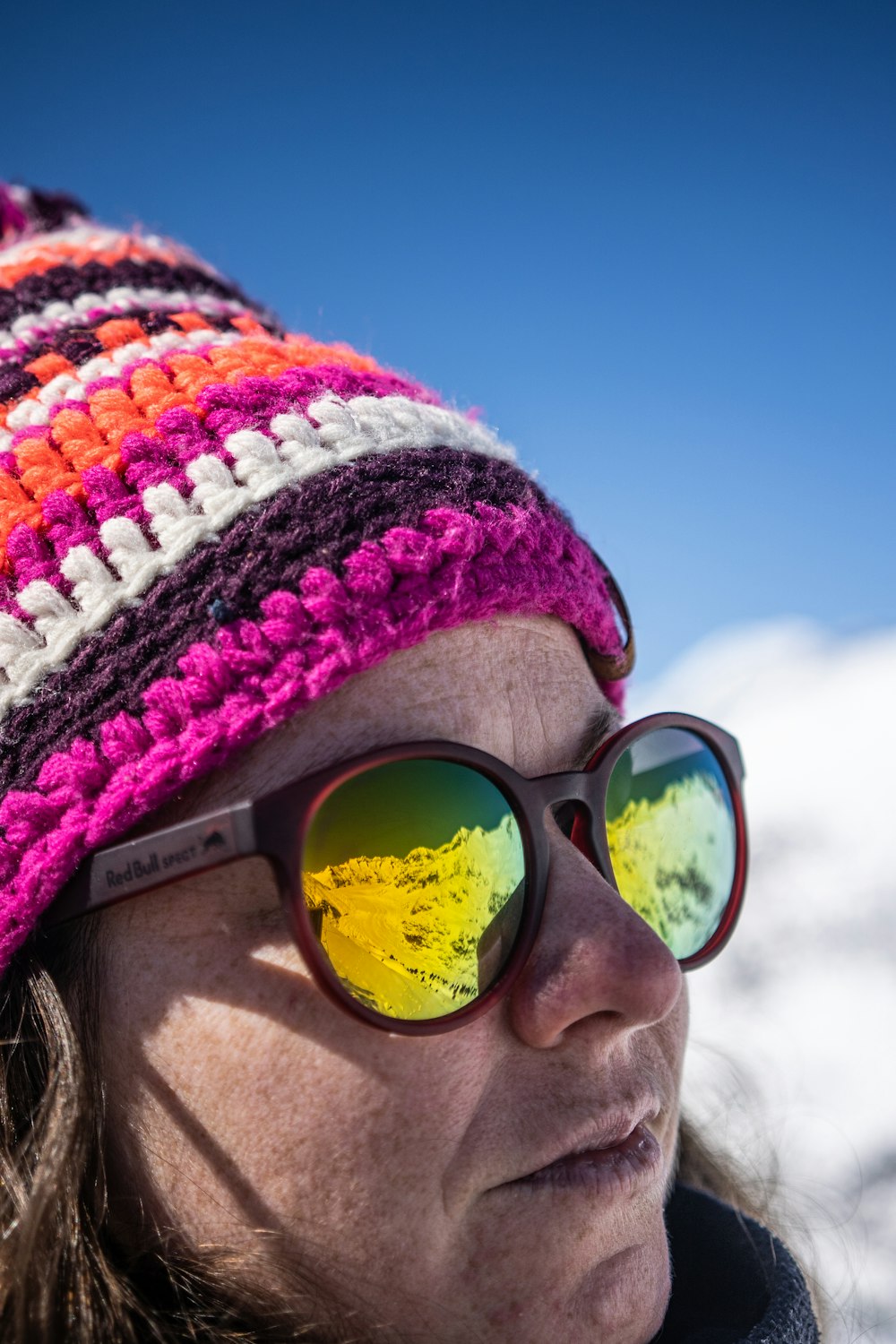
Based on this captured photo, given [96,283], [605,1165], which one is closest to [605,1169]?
[605,1165]

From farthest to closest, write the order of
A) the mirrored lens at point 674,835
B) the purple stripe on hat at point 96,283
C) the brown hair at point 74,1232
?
the purple stripe on hat at point 96,283
the mirrored lens at point 674,835
the brown hair at point 74,1232

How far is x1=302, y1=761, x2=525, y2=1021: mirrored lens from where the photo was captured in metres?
1.08

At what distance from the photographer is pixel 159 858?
109cm

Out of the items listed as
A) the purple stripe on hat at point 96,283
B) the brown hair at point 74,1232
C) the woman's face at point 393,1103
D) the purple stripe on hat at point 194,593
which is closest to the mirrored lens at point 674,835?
the woman's face at point 393,1103

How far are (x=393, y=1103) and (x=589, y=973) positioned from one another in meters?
0.28

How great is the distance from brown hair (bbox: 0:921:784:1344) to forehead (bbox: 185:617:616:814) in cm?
30

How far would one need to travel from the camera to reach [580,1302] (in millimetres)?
1101

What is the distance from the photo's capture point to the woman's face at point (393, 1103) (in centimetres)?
107

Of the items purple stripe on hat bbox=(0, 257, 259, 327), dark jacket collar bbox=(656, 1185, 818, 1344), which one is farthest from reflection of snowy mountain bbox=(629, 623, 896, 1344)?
purple stripe on hat bbox=(0, 257, 259, 327)

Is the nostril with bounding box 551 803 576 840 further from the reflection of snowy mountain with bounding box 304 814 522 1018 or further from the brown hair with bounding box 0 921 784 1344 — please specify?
the brown hair with bounding box 0 921 784 1344

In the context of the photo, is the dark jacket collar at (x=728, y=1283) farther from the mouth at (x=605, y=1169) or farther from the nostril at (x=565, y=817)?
the nostril at (x=565, y=817)

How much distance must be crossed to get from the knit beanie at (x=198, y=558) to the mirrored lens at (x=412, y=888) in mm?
159

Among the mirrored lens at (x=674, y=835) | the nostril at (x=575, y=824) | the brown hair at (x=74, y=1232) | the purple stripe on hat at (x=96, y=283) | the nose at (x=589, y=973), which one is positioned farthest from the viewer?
the purple stripe on hat at (x=96, y=283)

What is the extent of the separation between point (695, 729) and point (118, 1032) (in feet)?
3.36
